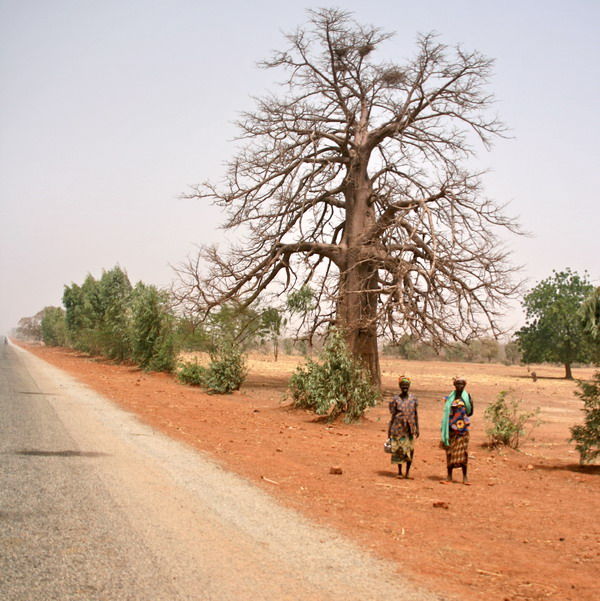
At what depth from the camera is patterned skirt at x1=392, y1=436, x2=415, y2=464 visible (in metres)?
8.55

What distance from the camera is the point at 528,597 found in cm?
432

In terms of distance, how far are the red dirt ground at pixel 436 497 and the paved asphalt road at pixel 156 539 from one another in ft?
1.60

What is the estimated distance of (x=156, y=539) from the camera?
195 inches

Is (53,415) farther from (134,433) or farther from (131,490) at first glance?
(131,490)

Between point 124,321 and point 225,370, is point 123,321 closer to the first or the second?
point 124,321

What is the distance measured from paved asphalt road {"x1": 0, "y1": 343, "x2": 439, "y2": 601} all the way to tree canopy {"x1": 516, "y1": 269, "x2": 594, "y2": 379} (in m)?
44.0

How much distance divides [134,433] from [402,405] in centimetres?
488

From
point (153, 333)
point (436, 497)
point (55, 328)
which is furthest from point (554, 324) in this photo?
point (55, 328)

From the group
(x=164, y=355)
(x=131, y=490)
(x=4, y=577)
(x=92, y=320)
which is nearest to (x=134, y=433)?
(x=131, y=490)

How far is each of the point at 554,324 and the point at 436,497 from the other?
44.4 m

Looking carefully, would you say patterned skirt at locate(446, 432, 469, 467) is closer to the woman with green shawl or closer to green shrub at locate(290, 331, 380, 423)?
the woman with green shawl

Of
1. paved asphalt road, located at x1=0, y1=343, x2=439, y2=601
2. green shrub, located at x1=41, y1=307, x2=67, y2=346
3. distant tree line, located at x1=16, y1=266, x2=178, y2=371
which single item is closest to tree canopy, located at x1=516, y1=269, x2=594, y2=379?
distant tree line, located at x1=16, y1=266, x2=178, y2=371

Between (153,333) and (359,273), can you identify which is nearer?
(359,273)

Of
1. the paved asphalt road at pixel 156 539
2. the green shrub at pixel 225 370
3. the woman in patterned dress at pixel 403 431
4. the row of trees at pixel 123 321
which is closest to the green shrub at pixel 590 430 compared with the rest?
the woman in patterned dress at pixel 403 431
